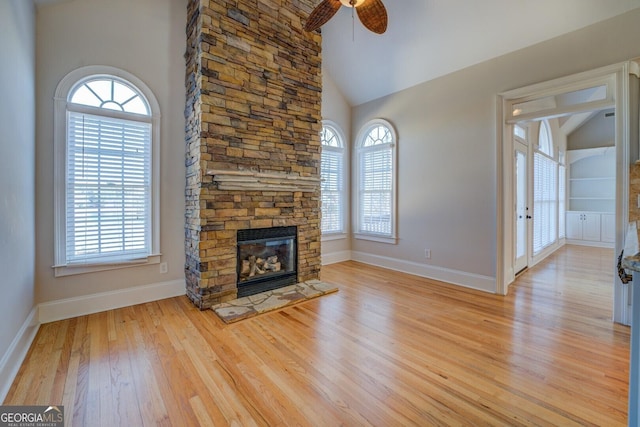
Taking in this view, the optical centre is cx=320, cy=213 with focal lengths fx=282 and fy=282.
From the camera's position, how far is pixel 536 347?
2299 mm

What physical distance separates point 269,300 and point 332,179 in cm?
274

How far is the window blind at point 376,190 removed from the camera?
4875 mm

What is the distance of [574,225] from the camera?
7145mm

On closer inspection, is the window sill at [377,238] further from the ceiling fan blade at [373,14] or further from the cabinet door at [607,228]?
the cabinet door at [607,228]

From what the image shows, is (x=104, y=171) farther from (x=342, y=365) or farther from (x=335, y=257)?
(x=335, y=257)

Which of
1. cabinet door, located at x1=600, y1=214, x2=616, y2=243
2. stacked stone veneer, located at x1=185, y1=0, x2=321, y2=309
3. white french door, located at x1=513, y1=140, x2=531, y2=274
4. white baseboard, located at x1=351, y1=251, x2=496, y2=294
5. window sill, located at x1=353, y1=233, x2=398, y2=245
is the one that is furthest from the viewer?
cabinet door, located at x1=600, y1=214, x2=616, y2=243

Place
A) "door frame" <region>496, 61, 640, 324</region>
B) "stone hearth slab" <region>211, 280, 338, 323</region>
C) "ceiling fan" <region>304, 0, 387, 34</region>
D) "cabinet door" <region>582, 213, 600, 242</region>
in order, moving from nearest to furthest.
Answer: "ceiling fan" <region>304, 0, 387, 34</region>, "door frame" <region>496, 61, 640, 324</region>, "stone hearth slab" <region>211, 280, 338, 323</region>, "cabinet door" <region>582, 213, 600, 242</region>

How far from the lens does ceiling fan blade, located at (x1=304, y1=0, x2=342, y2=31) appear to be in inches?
98.4

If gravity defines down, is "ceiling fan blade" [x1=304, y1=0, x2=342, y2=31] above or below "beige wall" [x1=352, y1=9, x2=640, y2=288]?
above

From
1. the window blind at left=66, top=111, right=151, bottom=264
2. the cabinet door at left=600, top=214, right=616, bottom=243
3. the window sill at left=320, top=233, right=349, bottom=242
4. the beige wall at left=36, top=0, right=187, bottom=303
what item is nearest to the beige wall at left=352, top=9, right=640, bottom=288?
the window sill at left=320, top=233, right=349, bottom=242

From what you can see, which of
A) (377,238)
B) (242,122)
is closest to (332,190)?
(377,238)

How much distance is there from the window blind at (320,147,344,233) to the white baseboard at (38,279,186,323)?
2655 mm
